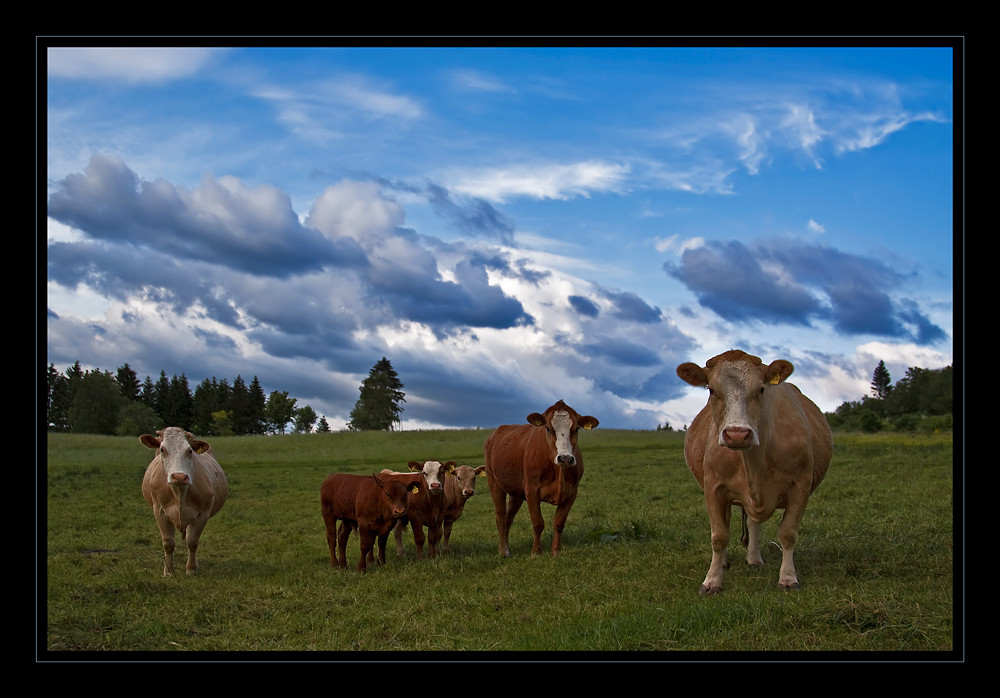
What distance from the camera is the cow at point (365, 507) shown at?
11.8 metres

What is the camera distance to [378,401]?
3706 centimetres

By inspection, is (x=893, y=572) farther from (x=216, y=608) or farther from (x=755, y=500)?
(x=216, y=608)

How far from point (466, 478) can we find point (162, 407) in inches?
1150

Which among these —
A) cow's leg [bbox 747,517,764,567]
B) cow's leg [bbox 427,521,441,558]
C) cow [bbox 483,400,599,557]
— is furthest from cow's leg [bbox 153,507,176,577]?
cow's leg [bbox 747,517,764,567]

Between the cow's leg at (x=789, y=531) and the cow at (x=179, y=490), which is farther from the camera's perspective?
the cow at (x=179, y=490)

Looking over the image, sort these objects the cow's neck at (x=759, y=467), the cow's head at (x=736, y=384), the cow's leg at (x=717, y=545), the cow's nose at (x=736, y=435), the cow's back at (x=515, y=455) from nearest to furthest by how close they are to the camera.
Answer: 1. the cow's nose at (x=736, y=435)
2. the cow's head at (x=736, y=384)
3. the cow's neck at (x=759, y=467)
4. the cow's leg at (x=717, y=545)
5. the cow's back at (x=515, y=455)

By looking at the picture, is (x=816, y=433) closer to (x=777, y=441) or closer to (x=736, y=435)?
(x=777, y=441)

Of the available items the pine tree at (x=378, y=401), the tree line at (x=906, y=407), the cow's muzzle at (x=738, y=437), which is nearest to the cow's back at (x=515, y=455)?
the cow's muzzle at (x=738, y=437)

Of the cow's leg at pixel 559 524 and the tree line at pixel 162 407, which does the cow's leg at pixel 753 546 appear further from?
the tree line at pixel 162 407

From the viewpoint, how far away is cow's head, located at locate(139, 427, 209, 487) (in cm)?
1146

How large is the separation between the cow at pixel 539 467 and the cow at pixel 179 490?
15.6ft

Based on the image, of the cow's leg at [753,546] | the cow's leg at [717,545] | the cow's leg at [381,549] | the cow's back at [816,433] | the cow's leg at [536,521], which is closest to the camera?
the cow's leg at [717,545]
